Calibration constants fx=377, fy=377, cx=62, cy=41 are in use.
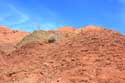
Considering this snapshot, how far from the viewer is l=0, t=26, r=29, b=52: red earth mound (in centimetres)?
2415

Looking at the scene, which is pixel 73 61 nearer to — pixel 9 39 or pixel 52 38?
pixel 52 38

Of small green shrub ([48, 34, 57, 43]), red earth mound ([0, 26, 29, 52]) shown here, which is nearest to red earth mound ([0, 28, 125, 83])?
small green shrub ([48, 34, 57, 43])

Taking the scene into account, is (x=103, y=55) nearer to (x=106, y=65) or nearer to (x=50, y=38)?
(x=106, y=65)

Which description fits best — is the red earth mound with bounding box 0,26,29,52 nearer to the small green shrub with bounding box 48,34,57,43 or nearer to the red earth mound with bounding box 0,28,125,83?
the red earth mound with bounding box 0,28,125,83

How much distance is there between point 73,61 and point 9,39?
36.0 ft

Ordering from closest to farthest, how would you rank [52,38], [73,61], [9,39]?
[73,61], [52,38], [9,39]

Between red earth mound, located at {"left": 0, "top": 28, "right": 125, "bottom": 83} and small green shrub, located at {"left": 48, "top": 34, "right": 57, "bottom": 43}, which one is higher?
small green shrub, located at {"left": 48, "top": 34, "right": 57, "bottom": 43}

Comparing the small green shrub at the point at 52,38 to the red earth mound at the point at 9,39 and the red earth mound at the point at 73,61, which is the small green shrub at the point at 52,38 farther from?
the red earth mound at the point at 9,39

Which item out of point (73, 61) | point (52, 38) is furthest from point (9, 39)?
point (73, 61)

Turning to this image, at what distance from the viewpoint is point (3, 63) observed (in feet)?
67.5

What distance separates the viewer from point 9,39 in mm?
28891

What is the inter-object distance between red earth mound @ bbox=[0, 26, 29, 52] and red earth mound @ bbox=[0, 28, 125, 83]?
89.6 inches

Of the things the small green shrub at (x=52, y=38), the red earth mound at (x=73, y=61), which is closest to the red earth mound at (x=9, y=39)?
the red earth mound at (x=73, y=61)

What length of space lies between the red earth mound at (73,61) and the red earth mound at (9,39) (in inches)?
89.6
